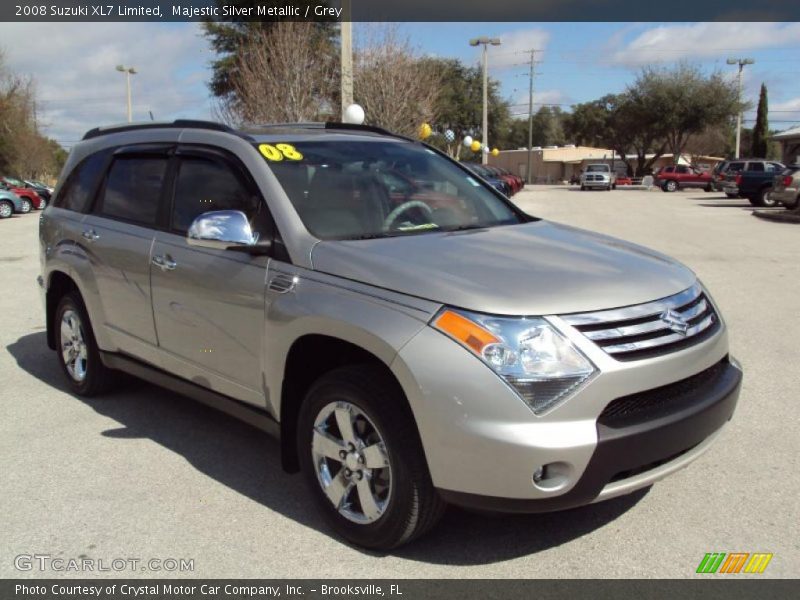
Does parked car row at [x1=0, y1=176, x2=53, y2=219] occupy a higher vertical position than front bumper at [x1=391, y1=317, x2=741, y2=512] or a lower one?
lower

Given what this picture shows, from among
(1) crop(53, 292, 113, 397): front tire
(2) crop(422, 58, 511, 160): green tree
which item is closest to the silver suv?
(1) crop(53, 292, 113, 397): front tire

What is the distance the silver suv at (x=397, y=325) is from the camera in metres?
2.74

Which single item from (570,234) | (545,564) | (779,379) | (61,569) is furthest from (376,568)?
(779,379)

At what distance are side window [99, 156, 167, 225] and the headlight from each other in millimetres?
2489

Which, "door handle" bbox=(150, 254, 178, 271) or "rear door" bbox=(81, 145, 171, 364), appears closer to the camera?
"door handle" bbox=(150, 254, 178, 271)

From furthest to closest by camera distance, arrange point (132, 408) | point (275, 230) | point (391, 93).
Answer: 1. point (391, 93)
2. point (132, 408)
3. point (275, 230)

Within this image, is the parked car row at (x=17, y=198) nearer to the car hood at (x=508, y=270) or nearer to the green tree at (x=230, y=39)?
the green tree at (x=230, y=39)

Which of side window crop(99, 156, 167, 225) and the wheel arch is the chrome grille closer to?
the wheel arch

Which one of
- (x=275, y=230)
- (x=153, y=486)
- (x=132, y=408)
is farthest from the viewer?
(x=132, y=408)

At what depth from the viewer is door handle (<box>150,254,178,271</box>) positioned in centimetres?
411

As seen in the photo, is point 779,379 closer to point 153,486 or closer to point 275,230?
point 275,230
